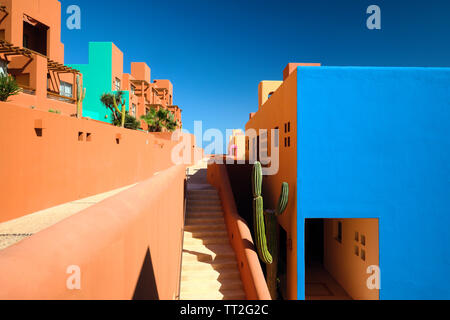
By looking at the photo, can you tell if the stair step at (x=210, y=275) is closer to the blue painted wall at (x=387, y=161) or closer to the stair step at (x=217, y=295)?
the stair step at (x=217, y=295)

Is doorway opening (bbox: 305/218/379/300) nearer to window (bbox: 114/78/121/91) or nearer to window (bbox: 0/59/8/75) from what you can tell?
window (bbox: 0/59/8/75)

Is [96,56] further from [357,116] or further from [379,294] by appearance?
[379,294]

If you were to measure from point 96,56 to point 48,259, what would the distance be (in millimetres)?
29063

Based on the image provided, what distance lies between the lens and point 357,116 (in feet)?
19.8

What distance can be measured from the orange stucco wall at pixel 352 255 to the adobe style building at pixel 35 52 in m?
17.0

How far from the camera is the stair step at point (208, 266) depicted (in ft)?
22.4

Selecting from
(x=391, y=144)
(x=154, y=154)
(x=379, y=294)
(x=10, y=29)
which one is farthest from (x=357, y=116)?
(x=10, y=29)

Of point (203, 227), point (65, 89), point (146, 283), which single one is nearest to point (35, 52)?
point (65, 89)

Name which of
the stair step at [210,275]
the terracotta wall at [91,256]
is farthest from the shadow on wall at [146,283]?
the stair step at [210,275]

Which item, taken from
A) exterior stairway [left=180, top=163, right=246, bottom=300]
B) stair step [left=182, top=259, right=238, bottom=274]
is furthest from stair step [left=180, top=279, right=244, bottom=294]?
stair step [left=182, top=259, right=238, bottom=274]

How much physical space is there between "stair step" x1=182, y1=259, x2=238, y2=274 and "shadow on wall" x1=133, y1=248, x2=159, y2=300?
13.6ft

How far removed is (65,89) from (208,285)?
20027 mm

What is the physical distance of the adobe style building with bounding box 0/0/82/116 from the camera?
46.1 ft

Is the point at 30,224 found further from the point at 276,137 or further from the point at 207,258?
the point at 276,137
